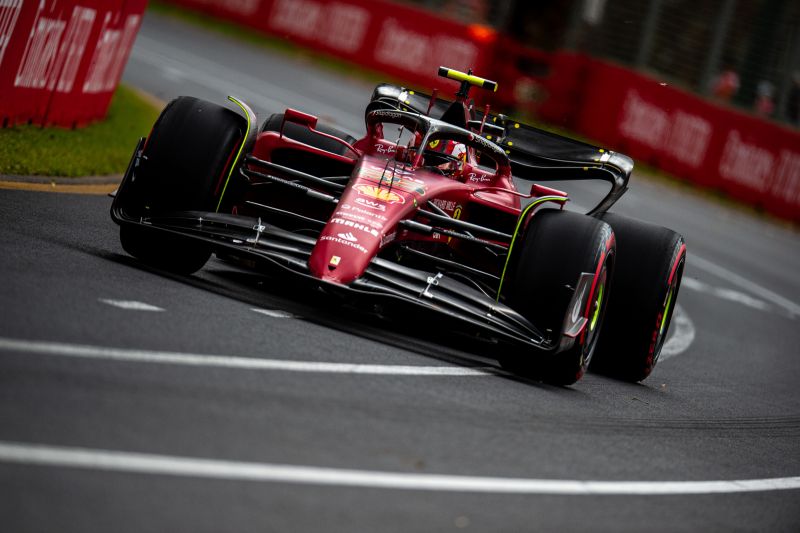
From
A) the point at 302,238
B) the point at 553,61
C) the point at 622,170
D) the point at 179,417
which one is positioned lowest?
the point at 179,417

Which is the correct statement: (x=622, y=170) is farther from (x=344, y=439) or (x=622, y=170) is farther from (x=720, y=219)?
(x=720, y=219)

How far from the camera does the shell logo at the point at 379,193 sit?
811cm

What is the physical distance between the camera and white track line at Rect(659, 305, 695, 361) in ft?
37.8

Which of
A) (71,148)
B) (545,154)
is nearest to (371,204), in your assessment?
(545,154)

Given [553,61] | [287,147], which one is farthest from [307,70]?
[287,147]

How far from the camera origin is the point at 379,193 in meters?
8.16

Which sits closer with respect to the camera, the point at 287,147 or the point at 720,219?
the point at 287,147

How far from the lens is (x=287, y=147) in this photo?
29.3 feet

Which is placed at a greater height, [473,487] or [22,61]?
[22,61]

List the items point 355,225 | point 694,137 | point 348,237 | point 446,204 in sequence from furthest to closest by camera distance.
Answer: point 694,137 < point 446,204 < point 355,225 < point 348,237

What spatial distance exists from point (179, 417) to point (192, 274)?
3.29 metres

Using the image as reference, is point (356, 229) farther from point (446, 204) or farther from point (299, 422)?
point (299, 422)

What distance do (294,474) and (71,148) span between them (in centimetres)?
778

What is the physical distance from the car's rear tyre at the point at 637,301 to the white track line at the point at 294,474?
264 centimetres
